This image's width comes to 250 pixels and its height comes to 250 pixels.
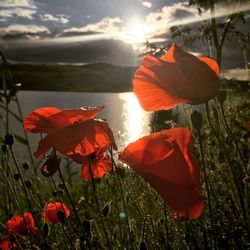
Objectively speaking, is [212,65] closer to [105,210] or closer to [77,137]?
[77,137]

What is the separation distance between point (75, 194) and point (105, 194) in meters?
0.68

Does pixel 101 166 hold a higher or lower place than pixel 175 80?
lower

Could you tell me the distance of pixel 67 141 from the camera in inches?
31.9

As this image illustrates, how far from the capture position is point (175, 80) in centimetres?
74

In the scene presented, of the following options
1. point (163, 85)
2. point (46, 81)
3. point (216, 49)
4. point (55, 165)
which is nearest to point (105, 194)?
point (216, 49)

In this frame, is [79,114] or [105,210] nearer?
[79,114]

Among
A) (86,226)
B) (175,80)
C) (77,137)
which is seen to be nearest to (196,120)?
(175,80)

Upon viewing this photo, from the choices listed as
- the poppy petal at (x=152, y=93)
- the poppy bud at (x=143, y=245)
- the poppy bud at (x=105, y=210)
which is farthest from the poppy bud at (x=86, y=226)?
the poppy petal at (x=152, y=93)

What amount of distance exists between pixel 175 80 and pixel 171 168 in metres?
0.17

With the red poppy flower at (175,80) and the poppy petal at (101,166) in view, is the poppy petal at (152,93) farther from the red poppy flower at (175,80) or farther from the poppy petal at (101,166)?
the poppy petal at (101,166)

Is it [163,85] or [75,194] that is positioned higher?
[163,85]

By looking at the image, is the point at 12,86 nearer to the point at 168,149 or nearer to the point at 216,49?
the point at 168,149

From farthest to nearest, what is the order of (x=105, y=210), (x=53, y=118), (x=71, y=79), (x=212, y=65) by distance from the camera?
1. (x=71, y=79)
2. (x=105, y=210)
3. (x=53, y=118)
4. (x=212, y=65)

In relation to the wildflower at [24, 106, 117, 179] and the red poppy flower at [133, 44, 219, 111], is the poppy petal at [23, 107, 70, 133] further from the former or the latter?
the red poppy flower at [133, 44, 219, 111]
